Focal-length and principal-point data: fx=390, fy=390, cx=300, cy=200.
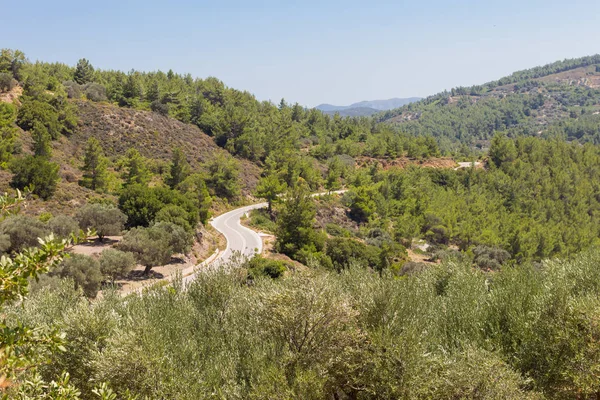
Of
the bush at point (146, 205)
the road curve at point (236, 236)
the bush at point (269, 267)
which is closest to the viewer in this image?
the bush at point (269, 267)

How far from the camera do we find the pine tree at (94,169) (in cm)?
5000

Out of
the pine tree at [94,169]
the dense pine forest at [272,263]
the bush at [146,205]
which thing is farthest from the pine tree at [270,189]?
the pine tree at [94,169]

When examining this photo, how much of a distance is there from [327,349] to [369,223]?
58282 millimetres

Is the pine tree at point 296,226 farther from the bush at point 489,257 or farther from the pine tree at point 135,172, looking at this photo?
the bush at point 489,257

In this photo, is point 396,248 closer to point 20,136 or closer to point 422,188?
point 422,188

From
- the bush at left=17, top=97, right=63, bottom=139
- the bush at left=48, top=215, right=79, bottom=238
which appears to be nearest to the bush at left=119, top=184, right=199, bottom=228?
the bush at left=48, top=215, right=79, bottom=238

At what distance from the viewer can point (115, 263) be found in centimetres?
2869

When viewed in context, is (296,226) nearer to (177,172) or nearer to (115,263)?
(177,172)

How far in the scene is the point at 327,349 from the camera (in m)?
13.3

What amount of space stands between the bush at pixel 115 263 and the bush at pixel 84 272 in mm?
1381

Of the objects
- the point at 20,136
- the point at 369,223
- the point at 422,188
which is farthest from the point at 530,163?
the point at 20,136

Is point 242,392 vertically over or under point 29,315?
under

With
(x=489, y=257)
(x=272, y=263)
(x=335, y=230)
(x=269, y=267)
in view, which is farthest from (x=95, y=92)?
(x=489, y=257)

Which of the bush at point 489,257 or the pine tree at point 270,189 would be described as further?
the pine tree at point 270,189
